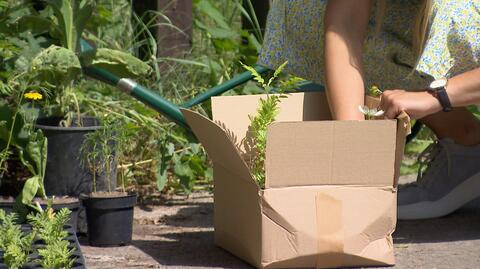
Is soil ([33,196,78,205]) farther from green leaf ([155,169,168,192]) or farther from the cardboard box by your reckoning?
the cardboard box

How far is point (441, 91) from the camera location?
7.62 feet

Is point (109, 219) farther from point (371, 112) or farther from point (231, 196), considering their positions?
point (371, 112)

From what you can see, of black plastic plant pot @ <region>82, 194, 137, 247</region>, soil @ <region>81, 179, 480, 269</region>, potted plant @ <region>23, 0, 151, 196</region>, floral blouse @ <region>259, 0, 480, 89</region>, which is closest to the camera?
soil @ <region>81, 179, 480, 269</region>

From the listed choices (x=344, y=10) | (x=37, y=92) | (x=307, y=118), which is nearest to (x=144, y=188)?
(x=37, y=92)

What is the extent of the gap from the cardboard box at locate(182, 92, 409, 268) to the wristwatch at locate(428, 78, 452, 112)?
178 millimetres

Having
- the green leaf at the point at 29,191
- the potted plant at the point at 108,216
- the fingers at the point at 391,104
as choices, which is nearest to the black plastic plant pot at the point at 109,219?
the potted plant at the point at 108,216

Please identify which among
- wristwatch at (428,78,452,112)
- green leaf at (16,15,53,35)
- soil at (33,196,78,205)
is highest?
green leaf at (16,15,53,35)

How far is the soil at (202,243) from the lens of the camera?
235 centimetres

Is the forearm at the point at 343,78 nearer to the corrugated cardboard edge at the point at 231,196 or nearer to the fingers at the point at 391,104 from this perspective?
the fingers at the point at 391,104

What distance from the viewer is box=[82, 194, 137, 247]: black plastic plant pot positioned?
246 centimetres

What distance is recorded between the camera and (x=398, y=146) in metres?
2.21

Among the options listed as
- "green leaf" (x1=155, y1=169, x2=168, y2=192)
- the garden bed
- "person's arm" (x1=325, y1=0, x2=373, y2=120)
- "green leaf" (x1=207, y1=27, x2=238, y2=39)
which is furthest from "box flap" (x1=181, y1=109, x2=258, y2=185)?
"green leaf" (x1=207, y1=27, x2=238, y2=39)

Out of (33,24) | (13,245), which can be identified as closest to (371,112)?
(13,245)

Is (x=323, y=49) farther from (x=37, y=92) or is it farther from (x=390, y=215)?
(x=37, y=92)
